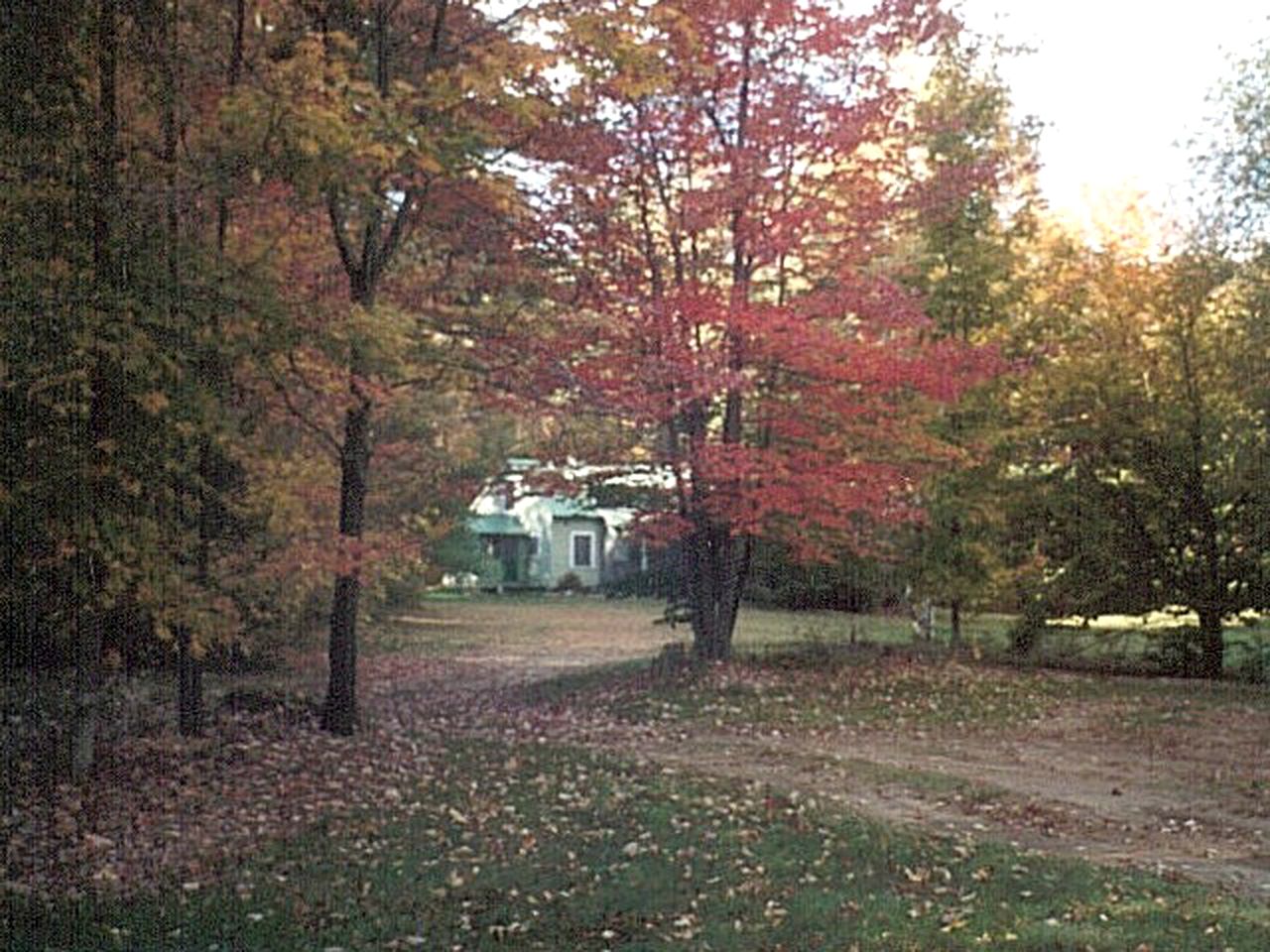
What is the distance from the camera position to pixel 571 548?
161 feet

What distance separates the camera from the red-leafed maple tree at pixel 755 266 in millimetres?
16203

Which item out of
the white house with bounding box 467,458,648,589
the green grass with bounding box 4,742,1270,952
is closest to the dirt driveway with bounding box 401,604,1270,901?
the green grass with bounding box 4,742,1270,952

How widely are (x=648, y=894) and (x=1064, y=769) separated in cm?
562

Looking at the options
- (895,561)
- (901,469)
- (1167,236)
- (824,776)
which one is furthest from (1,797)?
(1167,236)

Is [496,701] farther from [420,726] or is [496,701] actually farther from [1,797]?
[1,797]

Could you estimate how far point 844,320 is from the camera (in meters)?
17.7

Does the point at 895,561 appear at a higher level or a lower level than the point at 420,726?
higher

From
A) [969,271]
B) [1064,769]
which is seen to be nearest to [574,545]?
[969,271]

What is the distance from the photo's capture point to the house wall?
4894 cm

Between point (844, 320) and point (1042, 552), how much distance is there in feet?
19.6

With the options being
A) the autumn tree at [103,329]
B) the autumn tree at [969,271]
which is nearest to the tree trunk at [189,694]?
the autumn tree at [103,329]

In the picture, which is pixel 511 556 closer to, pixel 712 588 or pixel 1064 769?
pixel 712 588

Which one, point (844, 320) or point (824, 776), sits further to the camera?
point (844, 320)

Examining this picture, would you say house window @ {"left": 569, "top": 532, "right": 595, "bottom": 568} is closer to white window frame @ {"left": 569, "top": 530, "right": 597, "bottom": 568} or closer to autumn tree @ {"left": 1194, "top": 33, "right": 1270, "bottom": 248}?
white window frame @ {"left": 569, "top": 530, "right": 597, "bottom": 568}
